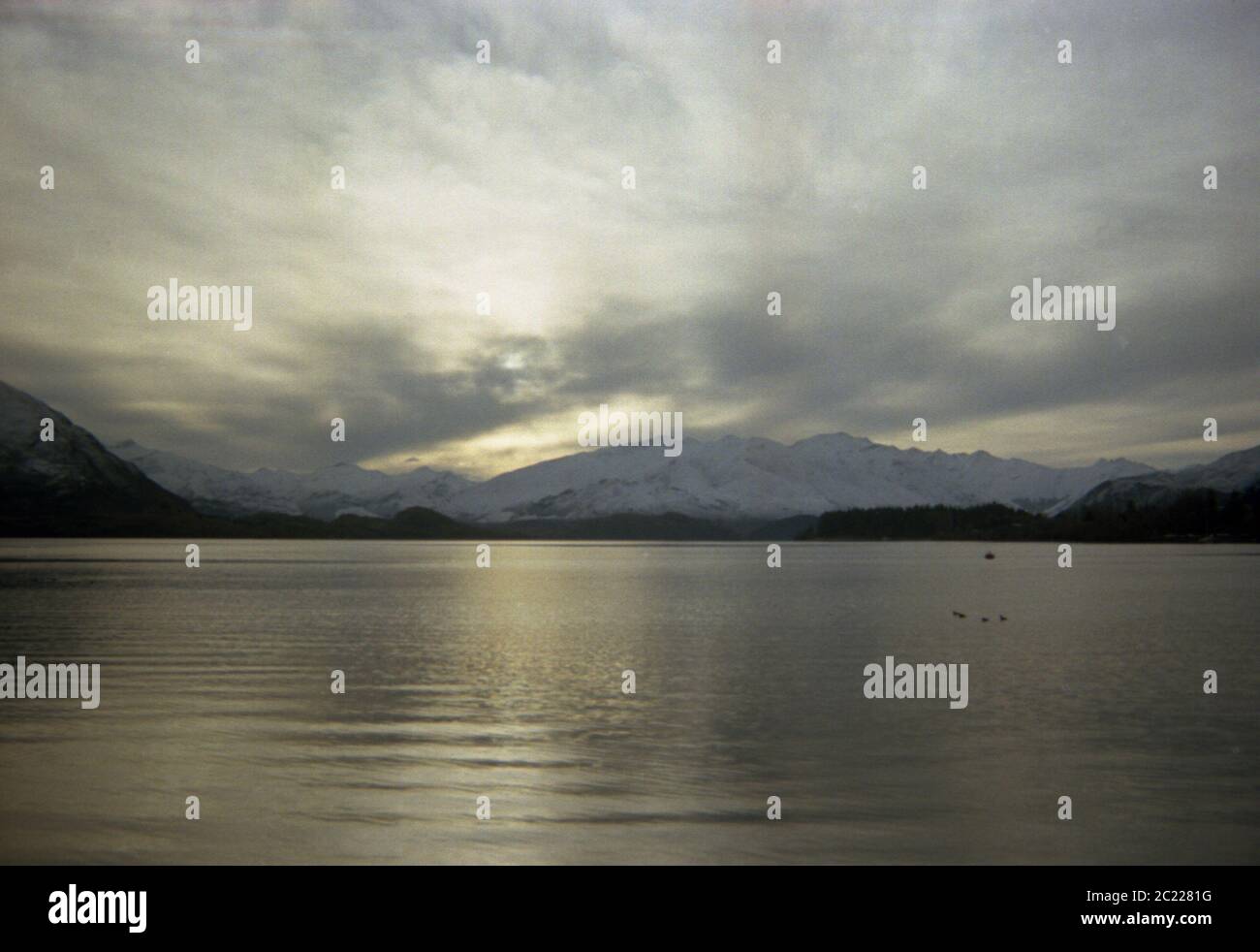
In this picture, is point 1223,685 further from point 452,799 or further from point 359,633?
point 359,633

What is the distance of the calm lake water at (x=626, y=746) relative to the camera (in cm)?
1930

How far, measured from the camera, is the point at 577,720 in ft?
103

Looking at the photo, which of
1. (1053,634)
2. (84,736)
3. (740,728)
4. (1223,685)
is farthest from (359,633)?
(1223,685)

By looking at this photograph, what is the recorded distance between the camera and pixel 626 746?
27.6 m

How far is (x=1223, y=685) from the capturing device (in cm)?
3844

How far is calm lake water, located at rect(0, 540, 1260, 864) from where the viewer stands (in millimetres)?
19297
